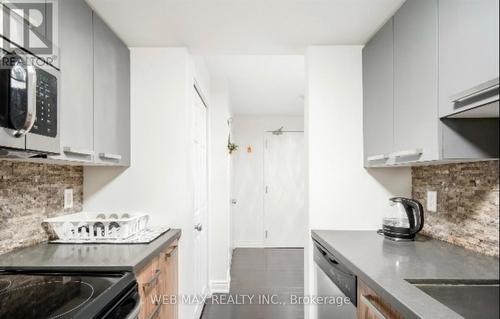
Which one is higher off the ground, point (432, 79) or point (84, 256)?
point (432, 79)

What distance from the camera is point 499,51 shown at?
0.96 m

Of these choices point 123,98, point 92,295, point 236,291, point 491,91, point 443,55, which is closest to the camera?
point 491,91

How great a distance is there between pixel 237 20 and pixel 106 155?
40.7 inches

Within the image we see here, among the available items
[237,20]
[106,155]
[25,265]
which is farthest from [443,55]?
[25,265]

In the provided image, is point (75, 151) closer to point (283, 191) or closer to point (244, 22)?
point (244, 22)

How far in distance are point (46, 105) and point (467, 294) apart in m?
1.54

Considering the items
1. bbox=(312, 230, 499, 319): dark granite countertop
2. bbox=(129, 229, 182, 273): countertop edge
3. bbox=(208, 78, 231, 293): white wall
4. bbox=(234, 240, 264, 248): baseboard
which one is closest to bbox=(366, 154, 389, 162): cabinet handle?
bbox=(312, 230, 499, 319): dark granite countertop

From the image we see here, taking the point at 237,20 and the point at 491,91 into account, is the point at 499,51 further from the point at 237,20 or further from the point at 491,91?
the point at 237,20

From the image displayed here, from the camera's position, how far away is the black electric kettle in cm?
172

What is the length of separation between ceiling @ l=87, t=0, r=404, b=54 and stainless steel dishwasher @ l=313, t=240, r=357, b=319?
1.28m

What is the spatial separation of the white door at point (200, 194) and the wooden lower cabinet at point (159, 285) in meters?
0.51

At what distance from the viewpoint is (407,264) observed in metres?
1.31

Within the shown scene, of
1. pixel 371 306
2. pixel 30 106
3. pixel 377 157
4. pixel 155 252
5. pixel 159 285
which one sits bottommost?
pixel 159 285

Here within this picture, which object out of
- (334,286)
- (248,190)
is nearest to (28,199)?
(334,286)
